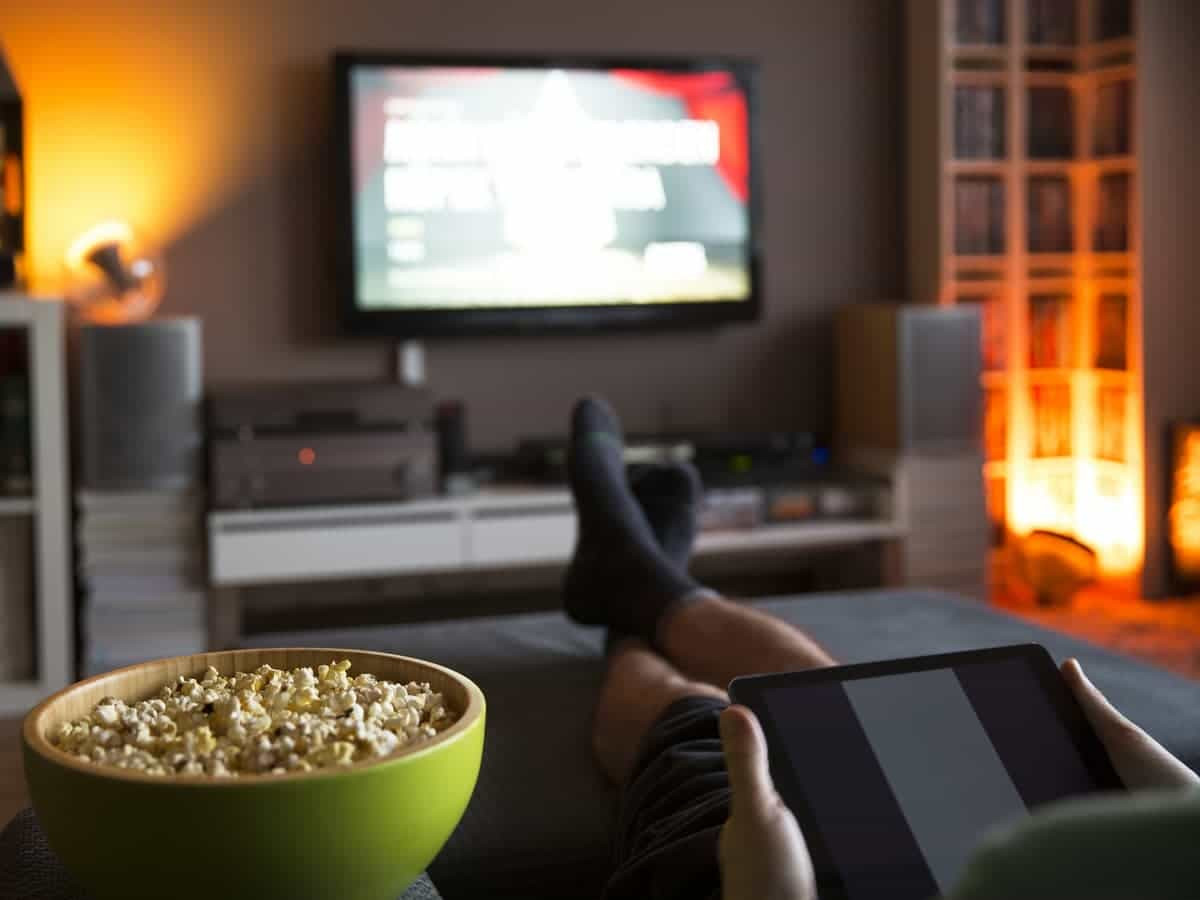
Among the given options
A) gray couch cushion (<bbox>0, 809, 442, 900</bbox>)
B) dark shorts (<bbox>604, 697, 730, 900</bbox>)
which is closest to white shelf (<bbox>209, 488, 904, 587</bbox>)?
dark shorts (<bbox>604, 697, 730, 900</bbox>)

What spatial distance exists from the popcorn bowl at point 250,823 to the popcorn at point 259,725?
2 centimetres

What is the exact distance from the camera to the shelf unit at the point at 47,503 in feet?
10.9

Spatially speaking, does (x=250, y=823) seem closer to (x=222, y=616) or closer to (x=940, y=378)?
(x=222, y=616)

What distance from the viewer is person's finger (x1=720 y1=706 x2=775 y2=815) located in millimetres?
862

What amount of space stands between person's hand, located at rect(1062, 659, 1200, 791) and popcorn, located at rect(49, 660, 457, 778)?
0.44 metres

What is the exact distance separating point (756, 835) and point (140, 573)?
9.63 feet

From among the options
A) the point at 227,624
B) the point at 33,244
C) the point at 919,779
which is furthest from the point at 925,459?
the point at 919,779

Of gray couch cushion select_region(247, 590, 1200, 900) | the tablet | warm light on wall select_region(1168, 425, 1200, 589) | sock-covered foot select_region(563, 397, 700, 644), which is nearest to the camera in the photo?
the tablet

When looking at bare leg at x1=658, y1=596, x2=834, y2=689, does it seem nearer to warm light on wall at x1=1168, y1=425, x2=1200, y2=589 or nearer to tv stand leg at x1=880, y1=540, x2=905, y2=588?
tv stand leg at x1=880, y1=540, x2=905, y2=588

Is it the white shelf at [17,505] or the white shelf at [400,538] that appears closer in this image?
the white shelf at [17,505]

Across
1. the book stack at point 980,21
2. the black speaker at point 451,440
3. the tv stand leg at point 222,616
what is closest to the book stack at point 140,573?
the tv stand leg at point 222,616

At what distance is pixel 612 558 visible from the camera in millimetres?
2199

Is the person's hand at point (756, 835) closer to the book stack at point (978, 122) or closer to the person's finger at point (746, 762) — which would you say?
the person's finger at point (746, 762)

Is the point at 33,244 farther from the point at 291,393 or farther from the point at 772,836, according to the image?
the point at 772,836
